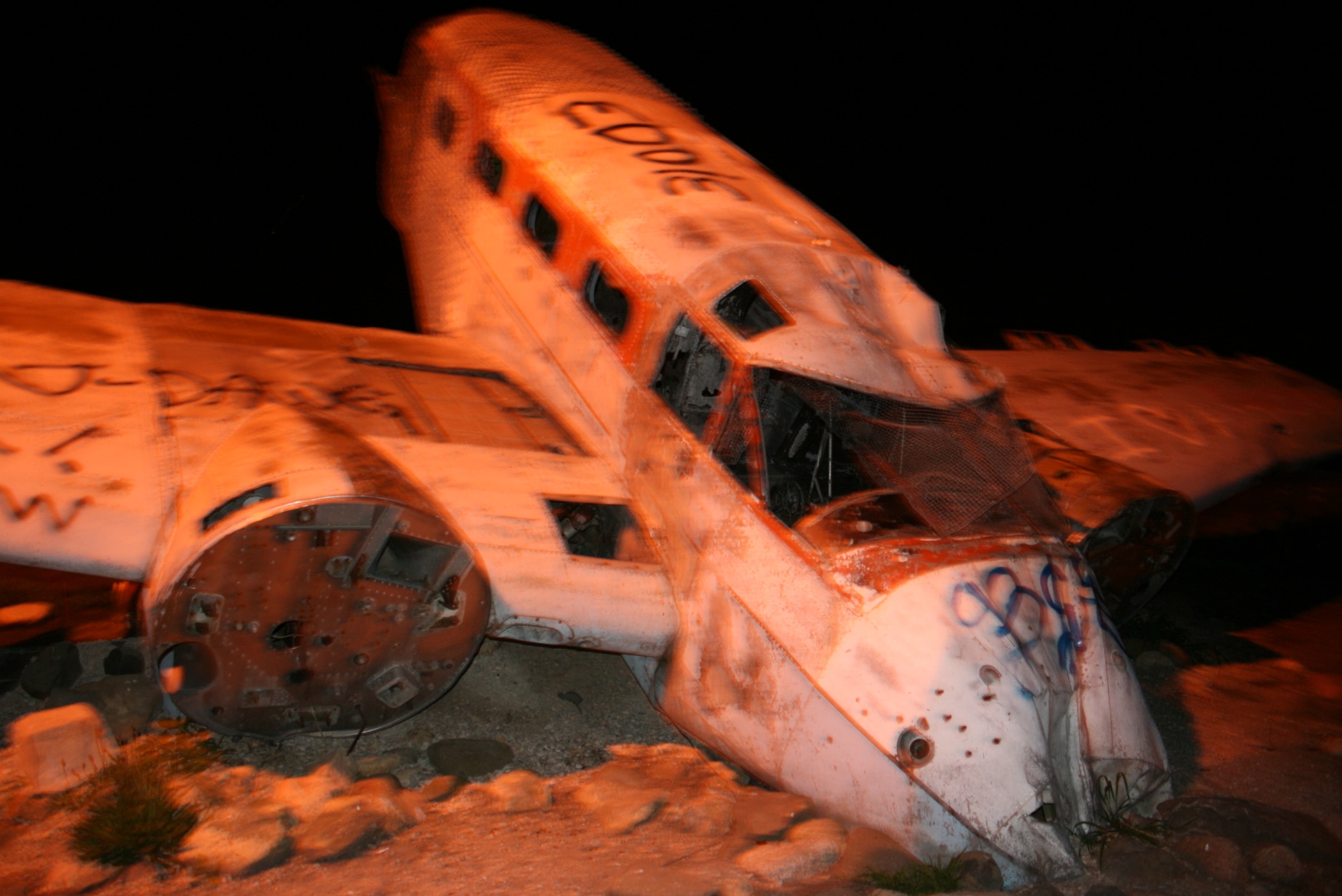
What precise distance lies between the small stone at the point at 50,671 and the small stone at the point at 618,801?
2742mm

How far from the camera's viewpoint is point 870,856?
135 inches

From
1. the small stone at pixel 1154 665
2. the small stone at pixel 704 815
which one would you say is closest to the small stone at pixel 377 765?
the small stone at pixel 704 815

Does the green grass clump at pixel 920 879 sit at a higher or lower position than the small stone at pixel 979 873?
lower

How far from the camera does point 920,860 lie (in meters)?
3.43

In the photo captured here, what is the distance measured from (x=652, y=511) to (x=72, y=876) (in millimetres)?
2802

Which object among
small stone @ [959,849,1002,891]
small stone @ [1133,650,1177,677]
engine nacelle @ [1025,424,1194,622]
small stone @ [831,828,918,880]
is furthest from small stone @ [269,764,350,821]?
small stone @ [1133,650,1177,677]

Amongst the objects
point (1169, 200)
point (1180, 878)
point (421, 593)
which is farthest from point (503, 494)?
point (1169, 200)

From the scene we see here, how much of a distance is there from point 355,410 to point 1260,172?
56.7 feet

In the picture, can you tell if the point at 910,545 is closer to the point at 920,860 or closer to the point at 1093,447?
the point at 920,860

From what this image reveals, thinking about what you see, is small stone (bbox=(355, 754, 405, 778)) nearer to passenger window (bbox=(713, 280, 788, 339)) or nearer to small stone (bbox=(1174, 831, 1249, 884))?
passenger window (bbox=(713, 280, 788, 339))

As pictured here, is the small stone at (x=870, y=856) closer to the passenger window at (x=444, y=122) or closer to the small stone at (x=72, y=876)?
the small stone at (x=72, y=876)

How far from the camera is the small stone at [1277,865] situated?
145 inches

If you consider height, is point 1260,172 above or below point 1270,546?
above

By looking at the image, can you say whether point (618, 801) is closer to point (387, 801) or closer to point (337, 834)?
point (387, 801)
